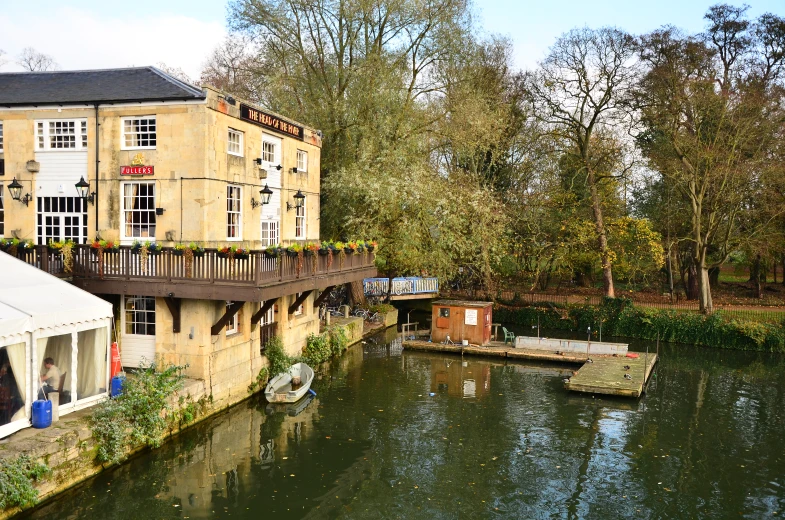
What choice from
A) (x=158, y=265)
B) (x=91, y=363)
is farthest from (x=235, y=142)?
(x=91, y=363)

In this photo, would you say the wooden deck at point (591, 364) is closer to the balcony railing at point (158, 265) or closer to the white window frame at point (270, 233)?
the white window frame at point (270, 233)

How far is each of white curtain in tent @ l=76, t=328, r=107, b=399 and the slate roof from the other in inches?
281

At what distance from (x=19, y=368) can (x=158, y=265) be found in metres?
4.95

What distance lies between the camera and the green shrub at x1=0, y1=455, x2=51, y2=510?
11.7m

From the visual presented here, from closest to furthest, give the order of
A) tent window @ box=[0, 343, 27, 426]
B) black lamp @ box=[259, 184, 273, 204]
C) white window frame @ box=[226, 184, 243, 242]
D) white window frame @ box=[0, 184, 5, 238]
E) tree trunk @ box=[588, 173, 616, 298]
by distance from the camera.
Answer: tent window @ box=[0, 343, 27, 426] < white window frame @ box=[0, 184, 5, 238] < white window frame @ box=[226, 184, 243, 242] < black lamp @ box=[259, 184, 273, 204] < tree trunk @ box=[588, 173, 616, 298]

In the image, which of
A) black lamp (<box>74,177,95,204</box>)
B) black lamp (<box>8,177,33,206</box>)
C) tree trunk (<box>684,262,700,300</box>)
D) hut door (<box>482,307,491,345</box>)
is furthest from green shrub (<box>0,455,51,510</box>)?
tree trunk (<box>684,262,700,300</box>)

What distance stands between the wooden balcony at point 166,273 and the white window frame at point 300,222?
312 inches

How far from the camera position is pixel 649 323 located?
35156mm

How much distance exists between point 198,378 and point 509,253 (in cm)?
2661

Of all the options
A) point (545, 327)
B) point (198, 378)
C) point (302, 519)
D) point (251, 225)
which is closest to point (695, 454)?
point (302, 519)

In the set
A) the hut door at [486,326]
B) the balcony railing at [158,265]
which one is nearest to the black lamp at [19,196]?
the balcony railing at [158,265]

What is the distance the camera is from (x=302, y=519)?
13.1 m

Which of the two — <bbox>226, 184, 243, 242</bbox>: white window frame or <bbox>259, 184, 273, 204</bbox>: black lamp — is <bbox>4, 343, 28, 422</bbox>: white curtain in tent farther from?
<bbox>259, 184, 273, 204</bbox>: black lamp

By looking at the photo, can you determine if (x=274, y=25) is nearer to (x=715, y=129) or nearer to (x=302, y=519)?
(x=715, y=129)
